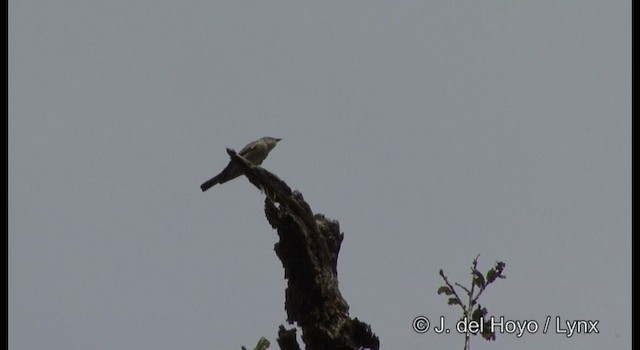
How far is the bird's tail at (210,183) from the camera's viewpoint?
933 centimetres

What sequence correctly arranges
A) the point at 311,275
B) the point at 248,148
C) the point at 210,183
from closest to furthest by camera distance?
the point at 311,275 → the point at 210,183 → the point at 248,148

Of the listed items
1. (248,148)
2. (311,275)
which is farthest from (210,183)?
(311,275)

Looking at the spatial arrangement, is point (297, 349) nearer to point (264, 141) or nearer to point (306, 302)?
point (306, 302)

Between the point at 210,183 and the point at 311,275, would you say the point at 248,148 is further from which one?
the point at 311,275

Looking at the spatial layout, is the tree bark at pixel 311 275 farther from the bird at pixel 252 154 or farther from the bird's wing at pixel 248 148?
the bird's wing at pixel 248 148

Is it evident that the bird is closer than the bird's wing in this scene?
Yes

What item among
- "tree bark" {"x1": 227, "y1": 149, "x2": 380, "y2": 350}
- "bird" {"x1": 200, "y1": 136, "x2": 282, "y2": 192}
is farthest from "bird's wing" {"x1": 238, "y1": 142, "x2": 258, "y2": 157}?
"tree bark" {"x1": 227, "y1": 149, "x2": 380, "y2": 350}

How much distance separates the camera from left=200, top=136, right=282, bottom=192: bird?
9266mm

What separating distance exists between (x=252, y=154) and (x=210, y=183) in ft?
3.20

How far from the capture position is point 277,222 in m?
5.57

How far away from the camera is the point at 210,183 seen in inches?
371

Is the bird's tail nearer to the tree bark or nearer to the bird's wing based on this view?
the bird's wing

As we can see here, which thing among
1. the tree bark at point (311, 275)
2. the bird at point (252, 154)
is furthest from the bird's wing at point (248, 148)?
the tree bark at point (311, 275)
